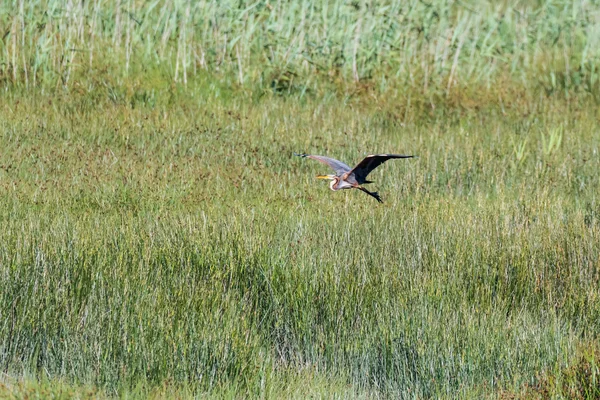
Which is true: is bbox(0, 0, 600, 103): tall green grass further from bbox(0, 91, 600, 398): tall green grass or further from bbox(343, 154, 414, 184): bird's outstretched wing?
bbox(343, 154, 414, 184): bird's outstretched wing

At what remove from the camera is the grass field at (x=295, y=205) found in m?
4.04

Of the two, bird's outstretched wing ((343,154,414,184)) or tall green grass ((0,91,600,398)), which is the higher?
bird's outstretched wing ((343,154,414,184))

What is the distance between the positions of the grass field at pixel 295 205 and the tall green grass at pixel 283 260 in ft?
0.07

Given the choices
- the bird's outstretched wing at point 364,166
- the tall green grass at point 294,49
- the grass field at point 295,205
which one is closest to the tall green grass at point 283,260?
the grass field at point 295,205

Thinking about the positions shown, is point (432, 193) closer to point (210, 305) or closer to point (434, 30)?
point (210, 305)

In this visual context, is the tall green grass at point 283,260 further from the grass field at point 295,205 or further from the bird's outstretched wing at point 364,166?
the bird's outstretched wing at point 364,166

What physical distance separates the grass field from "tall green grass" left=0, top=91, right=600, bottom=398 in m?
0.02

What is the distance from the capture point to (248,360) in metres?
3.99


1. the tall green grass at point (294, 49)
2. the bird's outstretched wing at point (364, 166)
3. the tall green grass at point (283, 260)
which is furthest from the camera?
the tall green grass at point (294, 49)

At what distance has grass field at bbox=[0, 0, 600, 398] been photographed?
4035 mm

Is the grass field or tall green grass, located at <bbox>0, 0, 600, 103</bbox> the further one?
tall green grass, located at <bbox>0, 0, 600, 103</bbox>

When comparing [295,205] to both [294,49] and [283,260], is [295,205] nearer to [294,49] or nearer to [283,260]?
[283,260]

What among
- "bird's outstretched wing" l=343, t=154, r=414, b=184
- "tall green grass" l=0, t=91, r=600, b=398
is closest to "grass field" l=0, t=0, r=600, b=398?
"tall green grass" l=0, t=91, r=600, b=398

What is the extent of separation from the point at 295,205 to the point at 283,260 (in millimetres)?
1200
